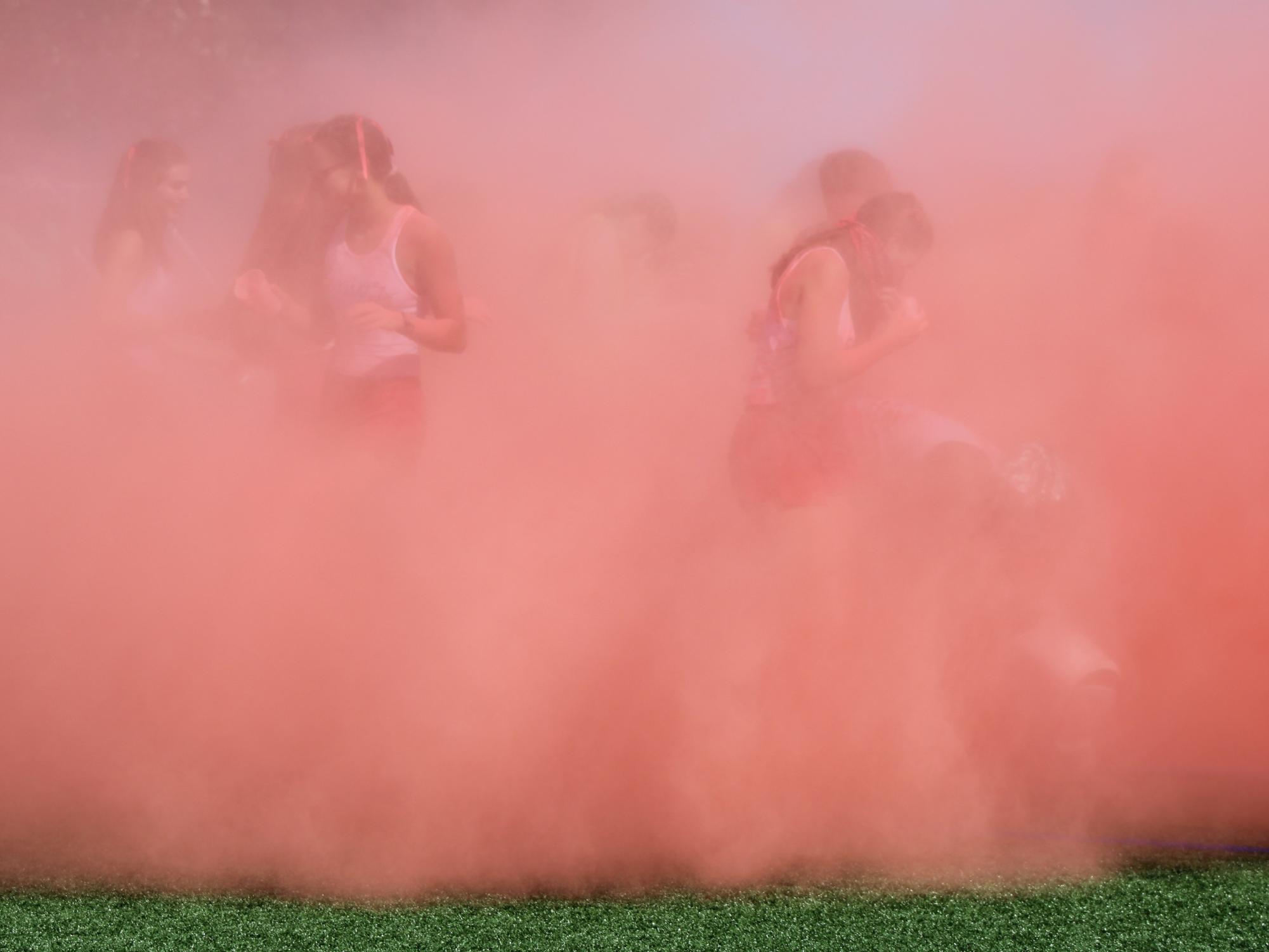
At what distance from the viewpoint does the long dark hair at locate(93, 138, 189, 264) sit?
3.76 metres

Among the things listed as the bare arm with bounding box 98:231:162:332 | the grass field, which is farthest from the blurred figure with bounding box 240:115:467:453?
the grass field

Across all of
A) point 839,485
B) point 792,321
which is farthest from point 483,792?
point 792,321

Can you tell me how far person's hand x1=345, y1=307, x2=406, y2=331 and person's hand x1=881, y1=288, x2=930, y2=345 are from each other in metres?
1.58

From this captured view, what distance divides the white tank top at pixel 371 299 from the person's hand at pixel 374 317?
0.01 metres

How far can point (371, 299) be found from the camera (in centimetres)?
367

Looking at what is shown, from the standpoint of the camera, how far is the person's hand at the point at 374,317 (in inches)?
145

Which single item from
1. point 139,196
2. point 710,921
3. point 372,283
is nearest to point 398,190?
point 372,283

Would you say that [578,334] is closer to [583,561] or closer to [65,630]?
[583,561]

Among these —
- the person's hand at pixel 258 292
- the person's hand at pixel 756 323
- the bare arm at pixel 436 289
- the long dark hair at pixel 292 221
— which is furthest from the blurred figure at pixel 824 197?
the person's hand at pixel 258 292

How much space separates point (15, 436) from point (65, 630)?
2.29ft

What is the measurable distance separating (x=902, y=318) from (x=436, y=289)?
1533 millimetres

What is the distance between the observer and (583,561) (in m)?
3.63

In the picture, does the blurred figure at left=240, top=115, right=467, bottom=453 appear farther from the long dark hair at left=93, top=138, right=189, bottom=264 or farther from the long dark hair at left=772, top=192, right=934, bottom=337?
the long dark hair at left=772, top=192, right=934, bottom=337

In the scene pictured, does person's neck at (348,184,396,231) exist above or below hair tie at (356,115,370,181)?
below
